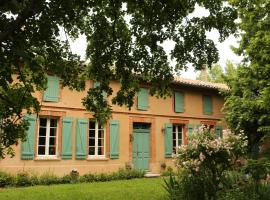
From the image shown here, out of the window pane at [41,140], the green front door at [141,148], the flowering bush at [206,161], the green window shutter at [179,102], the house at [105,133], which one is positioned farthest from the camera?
the green window shutter at [179,102]

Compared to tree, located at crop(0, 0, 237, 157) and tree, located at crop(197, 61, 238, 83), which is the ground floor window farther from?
tree, located at crop(0, 0, 237, 157)

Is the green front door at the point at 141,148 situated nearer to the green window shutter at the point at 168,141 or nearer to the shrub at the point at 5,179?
the green window shutter at the point at 168,141

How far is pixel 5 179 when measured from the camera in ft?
43.9

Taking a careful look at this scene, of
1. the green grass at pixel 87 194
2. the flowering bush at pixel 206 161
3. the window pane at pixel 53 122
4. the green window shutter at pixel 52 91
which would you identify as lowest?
the green grass at pixel 87 194

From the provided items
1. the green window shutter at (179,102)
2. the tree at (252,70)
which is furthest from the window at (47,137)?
the tree at (252,70)

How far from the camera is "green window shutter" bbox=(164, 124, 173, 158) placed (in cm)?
1922

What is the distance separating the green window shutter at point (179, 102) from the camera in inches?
797

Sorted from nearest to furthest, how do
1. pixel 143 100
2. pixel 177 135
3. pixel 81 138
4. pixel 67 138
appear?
1. pixel 67 138
2. pixel 81 138
3. pixel 143 100
4. pixel 177 135

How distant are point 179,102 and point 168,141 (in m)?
2.41

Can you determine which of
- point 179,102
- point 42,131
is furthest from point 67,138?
point 179,102

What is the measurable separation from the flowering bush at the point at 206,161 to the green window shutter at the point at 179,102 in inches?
469

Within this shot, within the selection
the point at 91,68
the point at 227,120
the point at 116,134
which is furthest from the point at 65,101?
the point at 91,68

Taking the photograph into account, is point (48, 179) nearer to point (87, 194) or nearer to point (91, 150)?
point (91, 150)

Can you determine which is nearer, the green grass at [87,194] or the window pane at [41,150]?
the green grass at [87,194]
